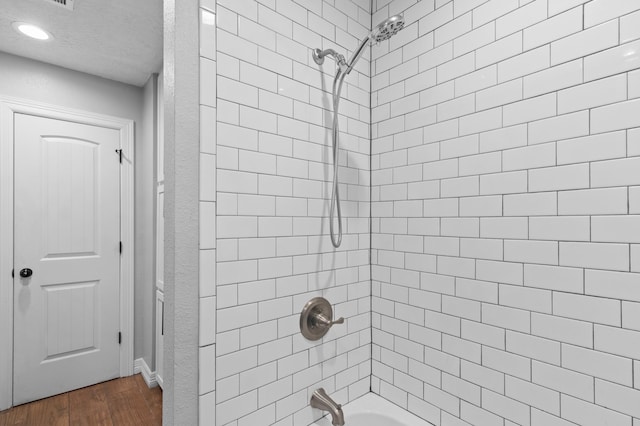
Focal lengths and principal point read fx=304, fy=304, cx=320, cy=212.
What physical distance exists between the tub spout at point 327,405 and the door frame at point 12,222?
94.8 inches

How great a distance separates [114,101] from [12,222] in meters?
1.30

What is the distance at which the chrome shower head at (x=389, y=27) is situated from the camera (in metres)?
0.96

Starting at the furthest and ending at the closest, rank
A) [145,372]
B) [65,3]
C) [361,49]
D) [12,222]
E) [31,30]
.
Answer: [145,372] < [12,222] < [31,30] < [65,3] < [361,49]

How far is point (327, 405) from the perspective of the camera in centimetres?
117

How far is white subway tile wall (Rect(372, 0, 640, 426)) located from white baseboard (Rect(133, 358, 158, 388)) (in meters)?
2.25

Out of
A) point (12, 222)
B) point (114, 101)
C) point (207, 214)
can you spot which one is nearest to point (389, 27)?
point (207, 214)

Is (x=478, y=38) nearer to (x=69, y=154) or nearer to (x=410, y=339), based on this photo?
(x=410, y=339)

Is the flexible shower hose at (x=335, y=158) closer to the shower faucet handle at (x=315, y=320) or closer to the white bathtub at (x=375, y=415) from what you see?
the shower faucet handle at (x=315, y=320)

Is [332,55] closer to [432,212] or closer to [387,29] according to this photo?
[387,29]

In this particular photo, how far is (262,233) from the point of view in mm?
1076

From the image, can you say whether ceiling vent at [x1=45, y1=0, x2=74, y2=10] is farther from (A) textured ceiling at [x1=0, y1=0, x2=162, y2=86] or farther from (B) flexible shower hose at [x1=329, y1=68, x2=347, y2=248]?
(B) flexible shower hose at [x1=329, y1=68, x2=347, y2=248]

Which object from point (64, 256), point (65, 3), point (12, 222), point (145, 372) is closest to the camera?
point (65, 3)

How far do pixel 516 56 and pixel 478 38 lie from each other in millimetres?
165

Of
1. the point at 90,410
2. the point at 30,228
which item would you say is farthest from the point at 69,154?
the point at 90,410
